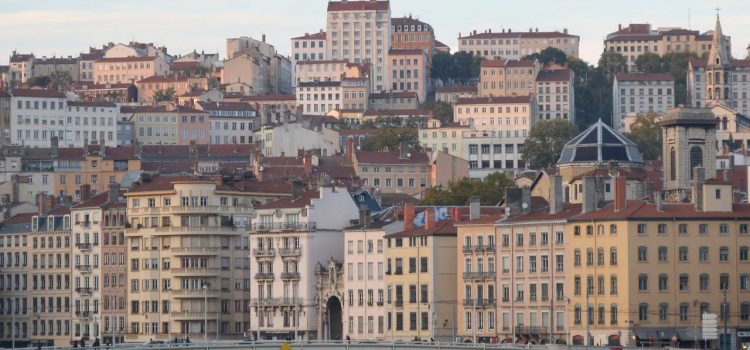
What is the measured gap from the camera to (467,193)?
141m

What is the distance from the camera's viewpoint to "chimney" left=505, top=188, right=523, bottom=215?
368 ft

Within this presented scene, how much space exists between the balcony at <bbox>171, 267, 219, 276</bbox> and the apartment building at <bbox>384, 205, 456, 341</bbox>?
49.2 feet

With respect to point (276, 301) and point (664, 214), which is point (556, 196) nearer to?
point (664, 214)

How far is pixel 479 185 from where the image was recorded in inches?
5640

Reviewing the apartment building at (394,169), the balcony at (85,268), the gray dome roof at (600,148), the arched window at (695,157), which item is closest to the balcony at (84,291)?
the balcony at (85,268)

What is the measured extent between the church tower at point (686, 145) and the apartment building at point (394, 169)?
168 ft

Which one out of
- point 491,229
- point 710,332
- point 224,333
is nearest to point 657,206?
point 491,229

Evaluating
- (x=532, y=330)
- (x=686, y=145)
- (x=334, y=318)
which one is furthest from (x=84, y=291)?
(x=532, y=330)

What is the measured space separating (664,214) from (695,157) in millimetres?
30842

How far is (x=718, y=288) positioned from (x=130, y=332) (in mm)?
38445

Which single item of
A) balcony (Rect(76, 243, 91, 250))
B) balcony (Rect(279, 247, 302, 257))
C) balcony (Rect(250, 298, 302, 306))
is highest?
balcony (Rect(76, 243, 91, 250))

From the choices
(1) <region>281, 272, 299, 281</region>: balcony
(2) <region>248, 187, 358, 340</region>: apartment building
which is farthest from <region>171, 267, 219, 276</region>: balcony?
→ (1) <region>281, 272, 299, 281</region>: balcony

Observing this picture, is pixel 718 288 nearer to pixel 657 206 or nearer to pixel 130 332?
pixel 657 206

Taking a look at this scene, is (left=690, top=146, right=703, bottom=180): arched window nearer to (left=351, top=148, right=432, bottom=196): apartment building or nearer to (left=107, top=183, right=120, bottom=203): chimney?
(left=107, top=183, right=120, bottom=203): chimney
